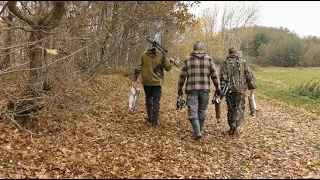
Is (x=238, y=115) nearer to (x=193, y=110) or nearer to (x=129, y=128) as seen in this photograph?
(x=193, y=110)

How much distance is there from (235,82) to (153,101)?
6.75ft

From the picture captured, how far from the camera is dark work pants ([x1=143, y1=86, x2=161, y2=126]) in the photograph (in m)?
8.45

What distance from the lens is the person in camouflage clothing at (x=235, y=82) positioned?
8172 mm

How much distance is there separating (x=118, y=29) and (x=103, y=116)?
18.5 ft

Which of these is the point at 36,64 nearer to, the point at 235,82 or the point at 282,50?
the point at 235,82

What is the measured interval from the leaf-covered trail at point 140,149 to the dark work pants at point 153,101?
11.6 inches

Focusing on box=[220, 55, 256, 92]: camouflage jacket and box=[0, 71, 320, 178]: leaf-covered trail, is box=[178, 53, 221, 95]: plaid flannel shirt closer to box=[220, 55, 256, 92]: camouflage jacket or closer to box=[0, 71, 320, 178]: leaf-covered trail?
box=[220, 55, 256, 92]: camouflage jacket

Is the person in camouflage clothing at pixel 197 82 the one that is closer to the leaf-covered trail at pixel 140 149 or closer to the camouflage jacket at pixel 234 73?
the leaf-covered trail at pixel 140 149

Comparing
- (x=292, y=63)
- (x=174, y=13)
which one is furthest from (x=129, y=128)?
(x=292, y=63)

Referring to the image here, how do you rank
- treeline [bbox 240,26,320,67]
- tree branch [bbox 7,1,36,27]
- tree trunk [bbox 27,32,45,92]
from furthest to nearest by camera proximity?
treeline [bbox 240,26,320,67], tree trunk [bbox 27,32,45,92], tree branch [bbox 7,1,36,27]

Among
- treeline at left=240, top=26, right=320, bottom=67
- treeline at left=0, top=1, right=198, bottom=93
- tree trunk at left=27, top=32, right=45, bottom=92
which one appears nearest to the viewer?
treeline at left=0, top=1, right=198, bottom=93

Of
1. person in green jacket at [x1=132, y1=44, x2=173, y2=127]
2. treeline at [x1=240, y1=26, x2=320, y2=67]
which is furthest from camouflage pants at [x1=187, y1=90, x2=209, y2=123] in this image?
treeline at [x1=240, y1=26, x2=320, y2=67]

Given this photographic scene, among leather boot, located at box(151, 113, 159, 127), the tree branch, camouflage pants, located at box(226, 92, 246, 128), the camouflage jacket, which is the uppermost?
the tree branch

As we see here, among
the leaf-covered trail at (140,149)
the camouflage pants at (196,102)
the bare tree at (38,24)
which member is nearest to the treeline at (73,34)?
the bare tree at (38,24)
